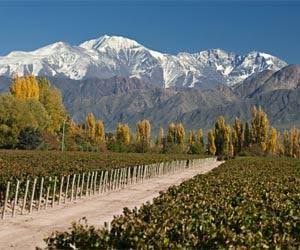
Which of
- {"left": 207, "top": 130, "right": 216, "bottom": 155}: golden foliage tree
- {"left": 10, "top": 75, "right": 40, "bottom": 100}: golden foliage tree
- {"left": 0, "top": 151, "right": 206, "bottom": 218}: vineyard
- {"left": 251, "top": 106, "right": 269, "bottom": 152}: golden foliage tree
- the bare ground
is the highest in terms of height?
{"left": 10, "top": 75, "right": 40, "bottom": 100}: golden foliage tree

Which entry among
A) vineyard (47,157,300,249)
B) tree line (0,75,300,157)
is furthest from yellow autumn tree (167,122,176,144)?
vineyard (47,157,300,249)

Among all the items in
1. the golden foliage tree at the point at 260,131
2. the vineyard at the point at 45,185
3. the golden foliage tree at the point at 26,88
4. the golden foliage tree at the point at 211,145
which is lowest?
the vineyard at the point at 45,185

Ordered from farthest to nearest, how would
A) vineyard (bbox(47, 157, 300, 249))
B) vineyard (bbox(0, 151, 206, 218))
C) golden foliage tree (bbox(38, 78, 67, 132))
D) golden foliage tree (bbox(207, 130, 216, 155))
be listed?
golden foliage tree (bbox(207, 130, 216, 155)) → golden foliage tree (bbox(38, 78, 67, 132)) → vineyard (bbox(0, 151, 206, 218)) → vineyard (bbox(47, 157, 300, 249))

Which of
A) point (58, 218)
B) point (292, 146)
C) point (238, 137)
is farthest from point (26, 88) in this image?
point (58, 218)

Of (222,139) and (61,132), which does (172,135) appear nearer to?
(222,139)

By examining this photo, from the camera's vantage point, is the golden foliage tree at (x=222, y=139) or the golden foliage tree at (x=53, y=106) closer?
the golden foliage tree at (x=53, y=106)

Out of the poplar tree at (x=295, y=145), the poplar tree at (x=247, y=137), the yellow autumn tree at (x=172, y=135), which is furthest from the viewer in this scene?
the yellow autumn tree at (x=172, y=135)

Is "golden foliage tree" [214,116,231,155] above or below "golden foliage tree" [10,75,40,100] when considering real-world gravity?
below

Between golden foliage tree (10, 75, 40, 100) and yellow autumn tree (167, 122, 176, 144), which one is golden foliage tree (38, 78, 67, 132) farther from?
yellow autumn tree (167, 122, 176, 144)

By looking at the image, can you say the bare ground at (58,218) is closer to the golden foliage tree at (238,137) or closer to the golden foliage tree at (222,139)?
the golden foliage tree at (222,139)

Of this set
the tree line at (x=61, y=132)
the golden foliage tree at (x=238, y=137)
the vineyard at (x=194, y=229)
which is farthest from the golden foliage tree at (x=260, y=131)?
the vineyard at (x=194, y=229)

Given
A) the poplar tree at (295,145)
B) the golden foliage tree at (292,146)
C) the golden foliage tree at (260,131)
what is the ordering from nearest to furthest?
the golden foliage tree at (260,131) < the poplar tree at (295,145) < the golden foliage tree at (292,146)

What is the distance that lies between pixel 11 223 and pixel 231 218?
1324 centimetres

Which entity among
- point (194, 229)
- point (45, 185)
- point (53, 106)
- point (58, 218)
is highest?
point (53, 106)
